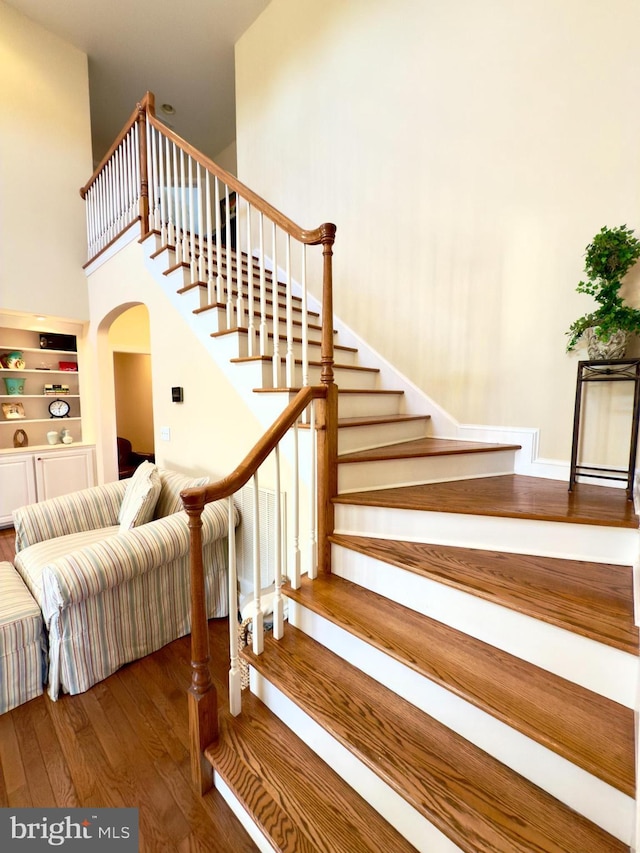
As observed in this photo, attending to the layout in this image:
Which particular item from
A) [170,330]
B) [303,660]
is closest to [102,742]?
[303,660]

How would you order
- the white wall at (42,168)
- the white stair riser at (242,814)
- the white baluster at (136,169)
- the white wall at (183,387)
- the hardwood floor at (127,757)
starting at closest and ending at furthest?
the white stair riser at (242,814), the hardwood floor at (127,757), the white wall at (183,387), the white baluster at (136,169), the white wall at (42,168)

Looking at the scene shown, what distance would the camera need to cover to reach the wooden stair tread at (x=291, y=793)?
40.7 inches

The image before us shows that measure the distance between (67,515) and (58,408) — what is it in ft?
8.07

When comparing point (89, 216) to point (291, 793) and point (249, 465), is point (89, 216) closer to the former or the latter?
point (249, 465)

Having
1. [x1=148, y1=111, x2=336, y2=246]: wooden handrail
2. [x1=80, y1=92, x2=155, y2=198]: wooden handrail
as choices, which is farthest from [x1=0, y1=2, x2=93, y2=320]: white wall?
[x1=148, y1=111, x2=336, y2=246]: wooden handrail

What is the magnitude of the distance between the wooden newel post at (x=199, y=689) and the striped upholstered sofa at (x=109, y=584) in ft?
2.60

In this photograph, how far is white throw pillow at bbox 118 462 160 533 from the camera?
2.39m

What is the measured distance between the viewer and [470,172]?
2.50 m

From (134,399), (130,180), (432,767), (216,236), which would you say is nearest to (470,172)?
(216,236)

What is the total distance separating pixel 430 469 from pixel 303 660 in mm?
1173

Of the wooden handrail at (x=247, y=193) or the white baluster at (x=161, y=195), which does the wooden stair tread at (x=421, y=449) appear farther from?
the white baluster at (x=161, y=195)

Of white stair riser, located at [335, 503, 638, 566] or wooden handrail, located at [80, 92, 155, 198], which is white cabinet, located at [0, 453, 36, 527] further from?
white stair riser, located at [335, 503, 638, 566]

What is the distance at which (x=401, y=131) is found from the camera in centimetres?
284

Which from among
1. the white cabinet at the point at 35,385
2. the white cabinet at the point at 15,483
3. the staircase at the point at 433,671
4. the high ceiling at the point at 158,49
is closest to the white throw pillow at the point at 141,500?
the staircase at the point at 433,671
